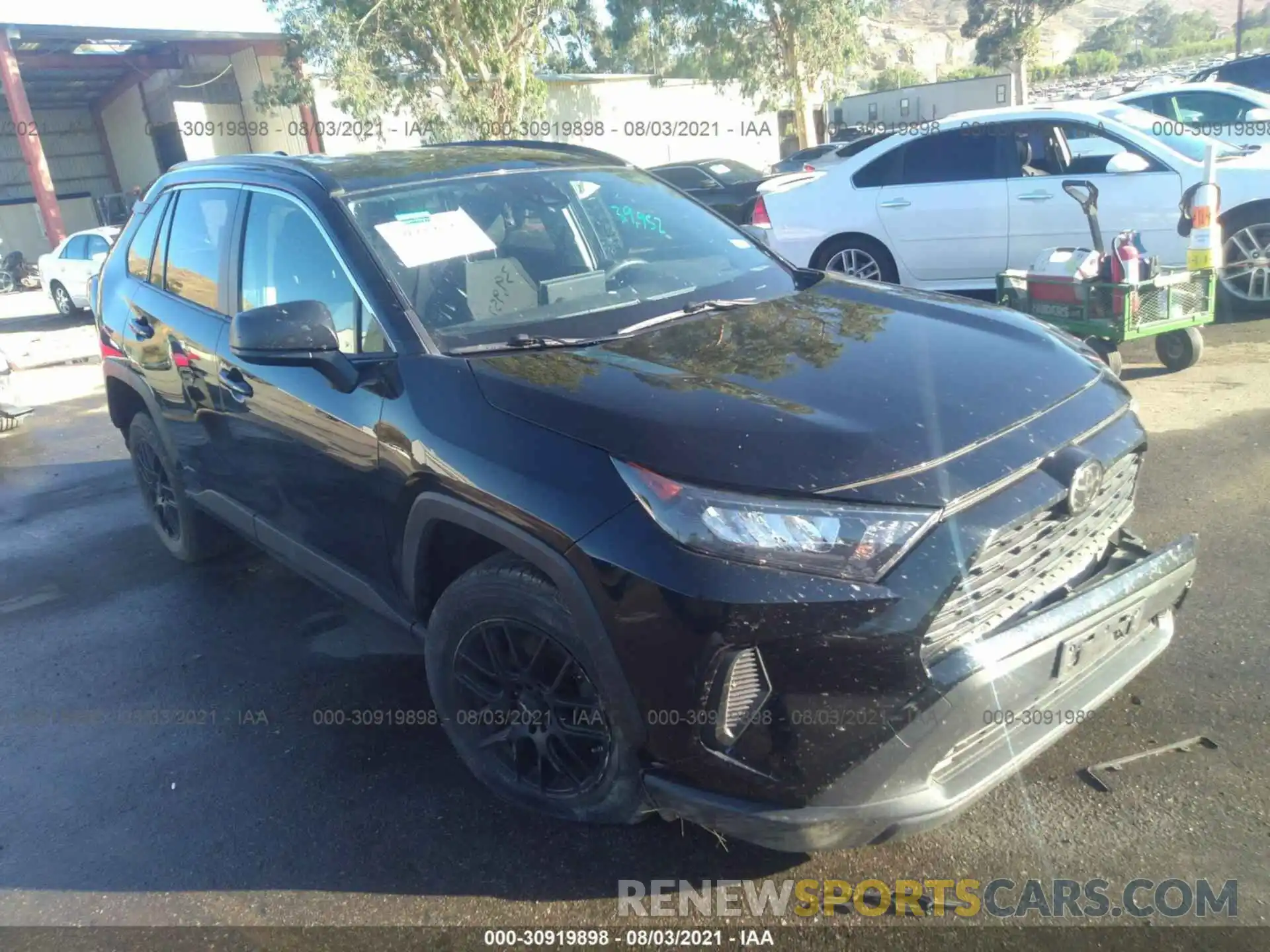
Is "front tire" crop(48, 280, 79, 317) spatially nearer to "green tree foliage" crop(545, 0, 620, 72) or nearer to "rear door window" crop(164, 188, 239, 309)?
"green tree foliage" crop(545, 0, 620, 72)

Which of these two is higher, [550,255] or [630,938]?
[550,255]

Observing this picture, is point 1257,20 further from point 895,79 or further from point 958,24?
point 895,79

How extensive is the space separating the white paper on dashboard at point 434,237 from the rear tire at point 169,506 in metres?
2.06

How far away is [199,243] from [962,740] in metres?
3.55

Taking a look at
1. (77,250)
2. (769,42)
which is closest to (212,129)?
(77,250)

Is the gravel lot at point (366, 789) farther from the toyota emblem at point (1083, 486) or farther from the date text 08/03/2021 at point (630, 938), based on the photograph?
the toyota emblem at point (1083, 486)

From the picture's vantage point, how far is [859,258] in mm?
8680

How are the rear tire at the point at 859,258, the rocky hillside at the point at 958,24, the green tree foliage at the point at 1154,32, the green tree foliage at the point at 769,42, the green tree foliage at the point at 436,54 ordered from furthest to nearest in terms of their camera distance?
the rocky hillside at the point at 958,24 → the green tree foliage at the point at 1154,32 → the green tree foliage at the point at 769,42 → the green tree foliage at the point at 436,54 → the rear tire at the point at 859,258

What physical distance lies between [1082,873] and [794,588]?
117cm

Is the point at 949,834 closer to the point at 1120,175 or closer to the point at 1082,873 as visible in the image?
the point at 1082,873

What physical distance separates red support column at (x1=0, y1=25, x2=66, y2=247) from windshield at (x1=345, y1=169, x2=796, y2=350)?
72.7 ft

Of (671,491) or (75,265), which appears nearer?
(671,491)

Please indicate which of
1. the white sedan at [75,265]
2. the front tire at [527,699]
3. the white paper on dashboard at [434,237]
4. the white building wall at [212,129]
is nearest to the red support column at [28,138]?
the white building wall at [212,129]

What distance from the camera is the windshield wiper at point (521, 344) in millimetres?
2930
